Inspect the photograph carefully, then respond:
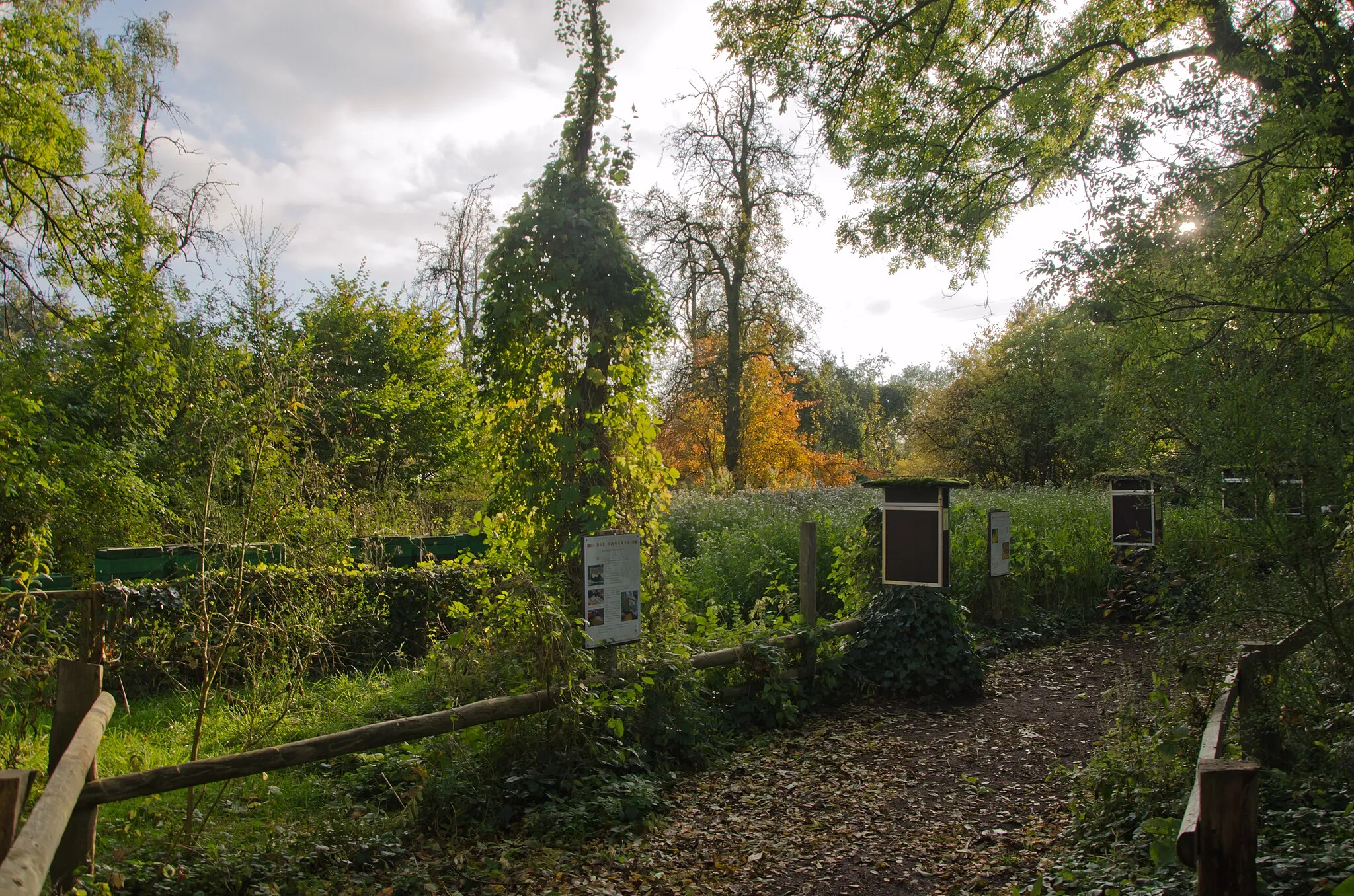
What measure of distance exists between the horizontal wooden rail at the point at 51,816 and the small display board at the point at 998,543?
867 centimetres

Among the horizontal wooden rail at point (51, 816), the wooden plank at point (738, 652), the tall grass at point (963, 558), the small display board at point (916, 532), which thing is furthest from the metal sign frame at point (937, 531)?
the horizontal wooden rail at point (51, 816)

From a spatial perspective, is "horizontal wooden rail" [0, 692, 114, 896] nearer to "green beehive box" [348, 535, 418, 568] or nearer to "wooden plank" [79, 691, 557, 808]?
"wooden plank" [79, 691, 557, 808]

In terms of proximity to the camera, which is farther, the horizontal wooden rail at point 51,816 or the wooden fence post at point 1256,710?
the wooden fence post at point 1256,710

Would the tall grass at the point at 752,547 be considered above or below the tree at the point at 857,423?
below

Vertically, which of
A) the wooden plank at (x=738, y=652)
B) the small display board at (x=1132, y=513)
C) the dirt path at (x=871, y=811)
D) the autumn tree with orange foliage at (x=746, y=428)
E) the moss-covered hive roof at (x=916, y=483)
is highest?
the autumn tree with orange foliage at (x=746, y=428)

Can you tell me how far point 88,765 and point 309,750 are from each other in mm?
1117

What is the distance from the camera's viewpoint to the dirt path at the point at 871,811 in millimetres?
4383

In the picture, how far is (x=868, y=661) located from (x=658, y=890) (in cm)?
423

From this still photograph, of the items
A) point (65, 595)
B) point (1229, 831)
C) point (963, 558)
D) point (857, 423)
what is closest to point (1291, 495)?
point (1229, 831)

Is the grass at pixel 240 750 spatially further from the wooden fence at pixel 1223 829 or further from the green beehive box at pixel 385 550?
the wooden fence at pixel 1223 829

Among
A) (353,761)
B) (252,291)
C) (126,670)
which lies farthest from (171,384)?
(353,761)

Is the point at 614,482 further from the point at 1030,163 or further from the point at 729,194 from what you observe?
the point at 729,194

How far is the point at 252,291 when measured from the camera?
6.12 meters

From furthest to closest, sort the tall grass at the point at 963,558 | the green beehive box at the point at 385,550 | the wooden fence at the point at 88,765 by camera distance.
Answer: the tall grass at the point at 963,558, the green beehive box at the point at 385,550, the wooden fence at the point at 88,765
